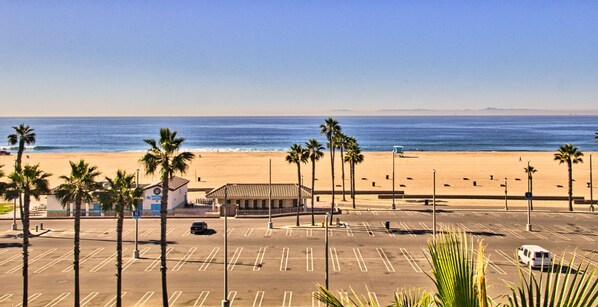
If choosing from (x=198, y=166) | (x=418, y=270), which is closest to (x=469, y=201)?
(x=418, y=270)

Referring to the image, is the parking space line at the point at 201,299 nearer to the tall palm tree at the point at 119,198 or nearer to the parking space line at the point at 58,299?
the tall palm tree at the point at 119,198

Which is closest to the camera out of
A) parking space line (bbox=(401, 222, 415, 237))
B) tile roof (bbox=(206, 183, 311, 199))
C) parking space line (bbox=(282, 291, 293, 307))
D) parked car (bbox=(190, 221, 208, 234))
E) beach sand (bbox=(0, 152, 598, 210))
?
parking space line (bbox=(282, 291, 293, 307))

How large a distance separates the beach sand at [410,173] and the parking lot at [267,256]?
1374 cm

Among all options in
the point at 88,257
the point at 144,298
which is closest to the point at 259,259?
the point at 144,298

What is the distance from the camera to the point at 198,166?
117 metres

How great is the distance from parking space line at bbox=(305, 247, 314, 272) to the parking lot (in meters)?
0.08

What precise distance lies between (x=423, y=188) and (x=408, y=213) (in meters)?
23.1

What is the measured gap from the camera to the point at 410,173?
102m

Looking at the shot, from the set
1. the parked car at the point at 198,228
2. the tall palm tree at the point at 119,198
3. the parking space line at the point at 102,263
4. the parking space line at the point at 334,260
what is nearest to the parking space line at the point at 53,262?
the parking space line at the point at 102,263

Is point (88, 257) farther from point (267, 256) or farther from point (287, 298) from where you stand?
point (287, 298)

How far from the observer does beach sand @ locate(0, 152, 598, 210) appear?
80812 mm

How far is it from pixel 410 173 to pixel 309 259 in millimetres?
66389

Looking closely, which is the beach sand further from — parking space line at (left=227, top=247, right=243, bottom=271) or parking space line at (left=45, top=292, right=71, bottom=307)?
parking space line at (left=45, top=292, right=71, bottom=307)

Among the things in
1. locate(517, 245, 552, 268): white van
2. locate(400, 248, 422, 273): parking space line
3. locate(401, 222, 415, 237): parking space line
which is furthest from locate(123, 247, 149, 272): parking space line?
locate(517, 245, 552, 268): white van
